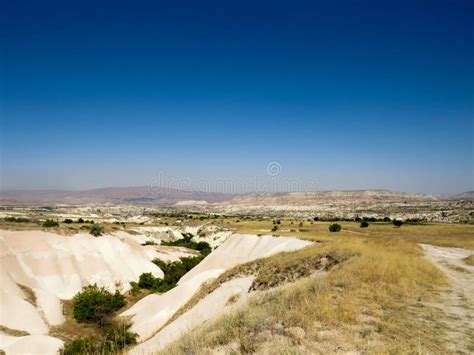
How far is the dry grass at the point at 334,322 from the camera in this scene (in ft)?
22.6

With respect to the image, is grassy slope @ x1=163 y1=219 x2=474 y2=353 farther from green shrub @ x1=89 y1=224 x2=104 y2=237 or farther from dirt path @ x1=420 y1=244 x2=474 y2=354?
green shrub @ x1=89 y1=224 x2=104 y2=237

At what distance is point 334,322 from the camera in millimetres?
8023

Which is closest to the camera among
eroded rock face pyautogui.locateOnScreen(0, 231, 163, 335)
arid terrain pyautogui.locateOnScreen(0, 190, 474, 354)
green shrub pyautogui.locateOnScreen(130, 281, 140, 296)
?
arid terrain pyautogui.locateOnScreen(0, 190, 474, 354)

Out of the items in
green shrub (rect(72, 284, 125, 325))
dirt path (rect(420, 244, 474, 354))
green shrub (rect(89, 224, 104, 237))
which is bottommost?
green shrub (rect(72, 284, 125, 325))

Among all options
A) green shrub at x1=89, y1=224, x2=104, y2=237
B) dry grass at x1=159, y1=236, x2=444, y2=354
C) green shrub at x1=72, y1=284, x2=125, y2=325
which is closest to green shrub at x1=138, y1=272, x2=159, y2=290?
green shrub at x1=72, y1=284, x2=125, y2=325

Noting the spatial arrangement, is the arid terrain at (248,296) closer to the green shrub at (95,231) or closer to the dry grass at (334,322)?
the dry grass at (334,322)

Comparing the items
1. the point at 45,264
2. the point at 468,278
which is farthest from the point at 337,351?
the point at 45,264

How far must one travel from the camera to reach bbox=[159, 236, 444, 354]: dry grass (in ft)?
22.6

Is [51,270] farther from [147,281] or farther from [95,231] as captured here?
[147,281]

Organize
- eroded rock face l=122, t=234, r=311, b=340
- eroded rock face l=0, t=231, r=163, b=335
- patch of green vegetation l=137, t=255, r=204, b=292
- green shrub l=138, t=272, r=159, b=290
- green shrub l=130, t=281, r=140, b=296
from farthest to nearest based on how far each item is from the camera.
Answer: green shrub l=138, t=272, r=159, b=290 < patch of green vegetation l=137, t=255, r=204, b=292 < green shrub l=130, t=281, r=140, b=296 < eroded rock face l=0, t=231, r=163, b=335 < eroded rock face l=122, t=234, r=311, b=340

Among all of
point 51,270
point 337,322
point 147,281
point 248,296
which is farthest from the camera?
point 147,281

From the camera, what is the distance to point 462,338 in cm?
738

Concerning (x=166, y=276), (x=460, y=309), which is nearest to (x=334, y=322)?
(x=460, y=309)

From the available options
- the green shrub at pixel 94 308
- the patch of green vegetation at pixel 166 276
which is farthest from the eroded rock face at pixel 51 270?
the green shrub at pixel 94 308
